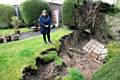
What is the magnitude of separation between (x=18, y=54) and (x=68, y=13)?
6.23 metres

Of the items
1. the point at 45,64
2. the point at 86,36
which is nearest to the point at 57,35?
the point at 86,36

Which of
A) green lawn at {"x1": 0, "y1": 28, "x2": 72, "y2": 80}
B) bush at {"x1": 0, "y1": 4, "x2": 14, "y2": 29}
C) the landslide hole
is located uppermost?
bush at {"x1": 0, "y1": 4, "x2": 14, "y2": 29}

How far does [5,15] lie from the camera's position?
21.2 m

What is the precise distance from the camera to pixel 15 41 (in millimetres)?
15352

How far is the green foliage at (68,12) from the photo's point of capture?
1742 centimetres

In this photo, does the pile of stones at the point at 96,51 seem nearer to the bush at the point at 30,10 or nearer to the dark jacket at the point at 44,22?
the dark jacket at the point at 44,22

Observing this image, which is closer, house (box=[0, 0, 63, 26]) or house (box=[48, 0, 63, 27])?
house (box=[48, 0, 63, 27])

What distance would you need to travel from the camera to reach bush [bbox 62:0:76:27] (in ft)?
57.2

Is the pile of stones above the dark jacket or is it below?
below

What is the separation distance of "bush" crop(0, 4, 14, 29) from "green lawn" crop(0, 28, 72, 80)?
6400 millimetres

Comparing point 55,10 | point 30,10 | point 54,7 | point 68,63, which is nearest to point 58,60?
point 68,63

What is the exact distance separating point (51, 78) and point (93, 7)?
7267 millimetres

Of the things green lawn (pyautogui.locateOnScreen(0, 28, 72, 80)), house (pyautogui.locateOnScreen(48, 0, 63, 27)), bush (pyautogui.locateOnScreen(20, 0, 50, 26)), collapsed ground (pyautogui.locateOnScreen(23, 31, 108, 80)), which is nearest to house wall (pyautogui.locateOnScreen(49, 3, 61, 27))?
house (pyautogui.locateOnScreen(48, 0, 63, 27))

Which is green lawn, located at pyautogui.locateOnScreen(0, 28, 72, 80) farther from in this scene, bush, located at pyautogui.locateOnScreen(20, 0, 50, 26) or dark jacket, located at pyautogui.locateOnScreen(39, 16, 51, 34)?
bush, located at pyautogui.locateOnScreen(20, 0, 50, 26)
